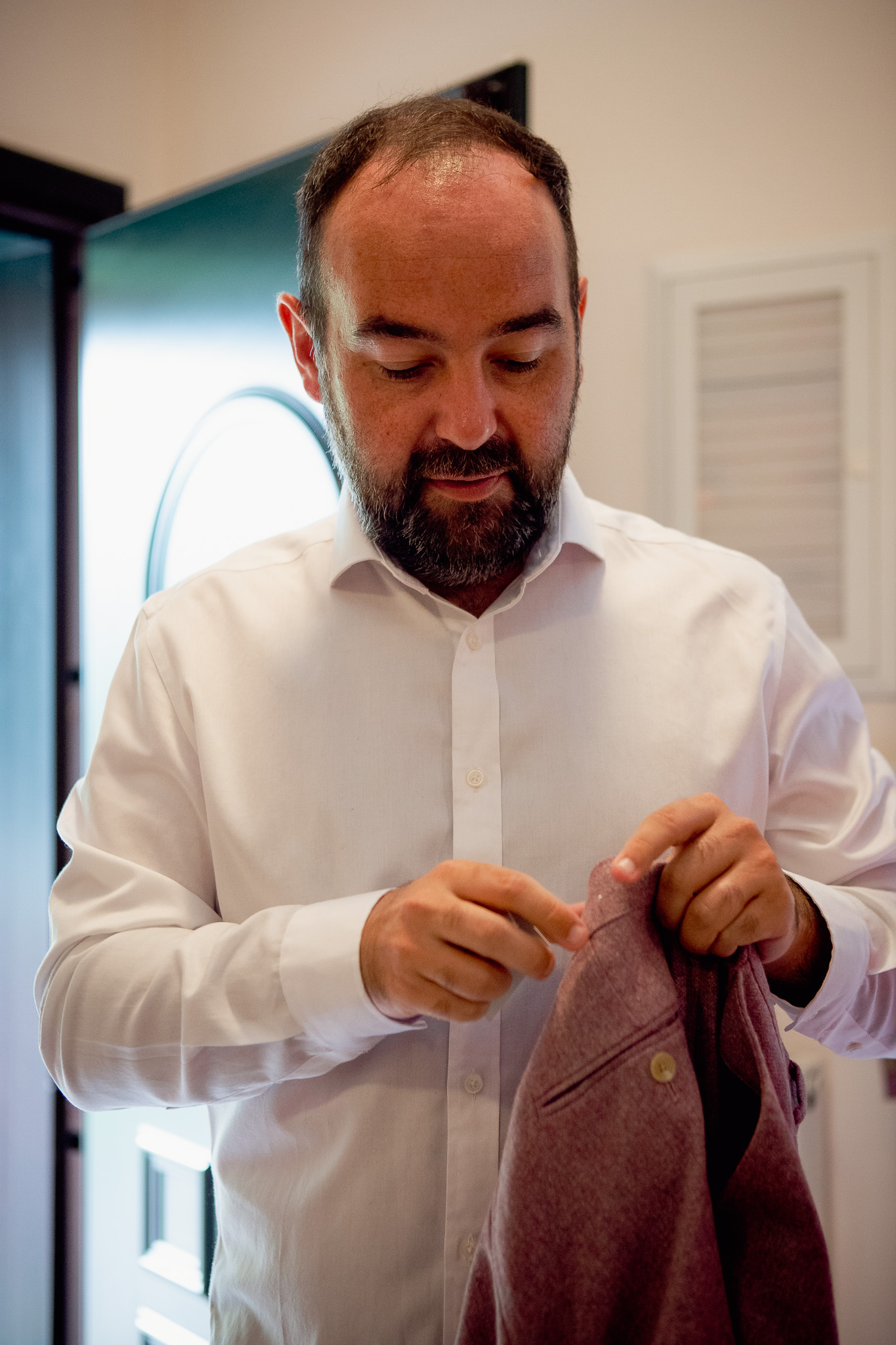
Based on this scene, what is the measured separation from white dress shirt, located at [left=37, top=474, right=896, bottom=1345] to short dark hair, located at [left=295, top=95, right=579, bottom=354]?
0.71 ft

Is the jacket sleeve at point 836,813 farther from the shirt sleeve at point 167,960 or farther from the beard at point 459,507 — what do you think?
the shirt sleeve at point 167,960

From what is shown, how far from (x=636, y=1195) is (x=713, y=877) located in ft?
0.70

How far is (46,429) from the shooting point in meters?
1.83

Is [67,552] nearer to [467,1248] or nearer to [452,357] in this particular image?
[452,357]

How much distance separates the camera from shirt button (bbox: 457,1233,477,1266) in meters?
0.81

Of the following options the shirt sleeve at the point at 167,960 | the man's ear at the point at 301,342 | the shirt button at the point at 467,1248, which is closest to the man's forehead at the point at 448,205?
the man's ear at the point at 301,342

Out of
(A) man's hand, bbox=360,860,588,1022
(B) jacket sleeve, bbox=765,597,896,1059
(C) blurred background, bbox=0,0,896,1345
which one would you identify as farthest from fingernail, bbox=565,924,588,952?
(C) blurred background, bbox=0,0,896,1345

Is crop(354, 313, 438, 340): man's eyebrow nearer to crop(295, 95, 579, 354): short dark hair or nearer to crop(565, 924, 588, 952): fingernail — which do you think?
crop(295, 95, 579, 354): short dark hair

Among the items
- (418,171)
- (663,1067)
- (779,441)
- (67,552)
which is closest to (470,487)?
(418,171)

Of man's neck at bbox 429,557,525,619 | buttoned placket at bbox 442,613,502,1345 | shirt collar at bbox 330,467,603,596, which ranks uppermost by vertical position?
shirt collar at bbox 330,467,603,596

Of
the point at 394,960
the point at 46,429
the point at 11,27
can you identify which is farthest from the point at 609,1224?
the point at 11,27

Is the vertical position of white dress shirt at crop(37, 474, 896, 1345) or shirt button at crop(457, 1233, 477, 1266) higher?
white dress shirt at crop(37, 474, 896, 1345)

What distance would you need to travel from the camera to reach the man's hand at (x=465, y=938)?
0.66 meters

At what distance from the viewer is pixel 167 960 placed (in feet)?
2.70
